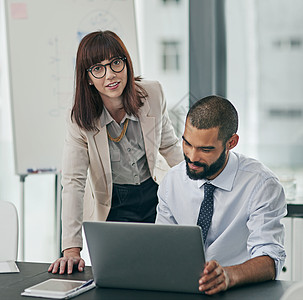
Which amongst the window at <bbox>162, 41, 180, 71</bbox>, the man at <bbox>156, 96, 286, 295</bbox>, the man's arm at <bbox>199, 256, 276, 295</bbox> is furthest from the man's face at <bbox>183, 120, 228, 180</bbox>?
the window at <bbox>162, 41, 180, 71</bbox>

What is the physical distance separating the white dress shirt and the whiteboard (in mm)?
1283

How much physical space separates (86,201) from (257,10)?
1605mm

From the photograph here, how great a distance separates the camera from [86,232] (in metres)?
1.45


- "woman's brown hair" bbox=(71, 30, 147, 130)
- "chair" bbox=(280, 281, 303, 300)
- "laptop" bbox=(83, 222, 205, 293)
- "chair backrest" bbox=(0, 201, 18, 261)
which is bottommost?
"chair backrest" bbox=(0, 201, 18, 261)

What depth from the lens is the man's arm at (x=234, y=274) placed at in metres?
1.37

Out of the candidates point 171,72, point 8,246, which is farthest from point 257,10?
point 8,246

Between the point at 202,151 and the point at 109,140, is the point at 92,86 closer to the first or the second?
the point at 109,140

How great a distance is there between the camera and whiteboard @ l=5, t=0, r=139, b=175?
9.68 ft

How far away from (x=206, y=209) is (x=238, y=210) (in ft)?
0.33

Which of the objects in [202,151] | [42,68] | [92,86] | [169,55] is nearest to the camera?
[202,151]

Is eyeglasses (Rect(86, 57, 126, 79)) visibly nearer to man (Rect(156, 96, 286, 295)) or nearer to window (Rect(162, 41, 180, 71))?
man (Rect(156, 96, 286, 295))

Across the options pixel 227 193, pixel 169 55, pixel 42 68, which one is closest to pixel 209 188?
pixel 227 193

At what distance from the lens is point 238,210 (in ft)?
5.68

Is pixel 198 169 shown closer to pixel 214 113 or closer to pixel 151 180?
pixel 214 113
